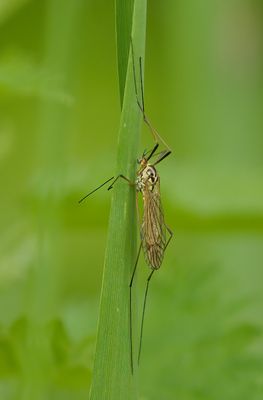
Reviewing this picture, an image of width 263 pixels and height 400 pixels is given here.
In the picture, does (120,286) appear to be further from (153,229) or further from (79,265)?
(79,265)

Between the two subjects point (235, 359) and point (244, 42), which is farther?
point (244, 42)

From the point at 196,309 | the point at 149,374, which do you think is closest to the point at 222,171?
the point at 196,309

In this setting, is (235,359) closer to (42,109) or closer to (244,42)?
(42,109)

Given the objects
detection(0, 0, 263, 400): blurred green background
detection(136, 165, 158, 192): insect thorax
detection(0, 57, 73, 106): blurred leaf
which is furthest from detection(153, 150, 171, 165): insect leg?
detection(0, 57, 73, 106): blurred leaf

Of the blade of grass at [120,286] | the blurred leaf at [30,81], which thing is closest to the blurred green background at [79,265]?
the blurred leaf at [30,81]

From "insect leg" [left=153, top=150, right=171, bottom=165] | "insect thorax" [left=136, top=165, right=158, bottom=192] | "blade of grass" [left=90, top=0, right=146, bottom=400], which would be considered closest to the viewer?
"blade of grass" [left=90, top=0, right=146, bottom=400]

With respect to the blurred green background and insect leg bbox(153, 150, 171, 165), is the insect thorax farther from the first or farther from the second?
insect leg bbox(153, 150, 171, 165)
